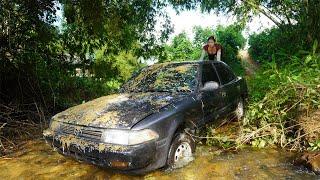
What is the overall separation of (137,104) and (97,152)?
97 centimetres

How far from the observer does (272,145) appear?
5.82m

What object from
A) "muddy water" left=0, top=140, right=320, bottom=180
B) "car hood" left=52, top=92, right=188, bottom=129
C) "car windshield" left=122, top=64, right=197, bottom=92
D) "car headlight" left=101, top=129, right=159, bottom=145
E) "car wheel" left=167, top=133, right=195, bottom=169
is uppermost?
"car windshield" left=122, top=64, right=197, bottom=92

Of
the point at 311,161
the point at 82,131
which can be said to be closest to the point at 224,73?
the point at 311,161

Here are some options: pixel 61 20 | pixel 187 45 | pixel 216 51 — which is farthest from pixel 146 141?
pixel 187 45

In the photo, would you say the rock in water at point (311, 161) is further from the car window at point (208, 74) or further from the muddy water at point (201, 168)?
the car window at point (208, 74)

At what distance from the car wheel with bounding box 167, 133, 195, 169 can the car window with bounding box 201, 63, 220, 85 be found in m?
1.18

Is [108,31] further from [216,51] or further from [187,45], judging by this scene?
[187,45]

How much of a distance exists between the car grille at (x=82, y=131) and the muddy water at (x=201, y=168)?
691mm

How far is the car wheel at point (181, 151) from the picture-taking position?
179 inches

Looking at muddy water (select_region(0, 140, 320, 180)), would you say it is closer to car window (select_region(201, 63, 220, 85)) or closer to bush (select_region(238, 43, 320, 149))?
bush (select_region(238, 43, 320, 149))

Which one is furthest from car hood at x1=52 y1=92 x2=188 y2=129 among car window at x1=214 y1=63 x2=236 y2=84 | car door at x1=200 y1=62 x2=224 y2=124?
car window at x1=214 y1=63 x2=236 y2=84

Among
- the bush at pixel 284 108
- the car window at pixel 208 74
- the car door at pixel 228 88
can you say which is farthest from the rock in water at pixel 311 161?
the car window at pixel 208 74

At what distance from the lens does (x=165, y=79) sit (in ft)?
18.8

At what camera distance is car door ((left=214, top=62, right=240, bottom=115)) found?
6354mm
